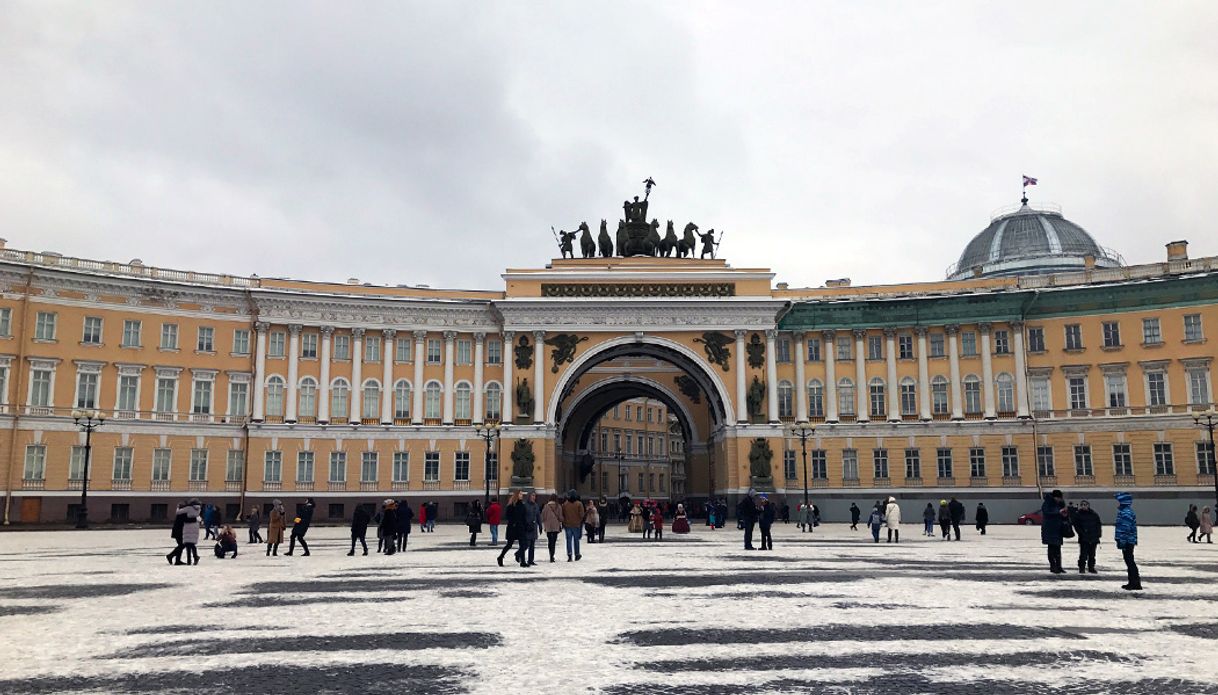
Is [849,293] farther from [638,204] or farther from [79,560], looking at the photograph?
[79,560]

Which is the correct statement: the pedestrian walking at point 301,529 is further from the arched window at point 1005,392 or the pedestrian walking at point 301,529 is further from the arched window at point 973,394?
the arched window at point 1005,392

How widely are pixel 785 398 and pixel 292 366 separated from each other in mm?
31230

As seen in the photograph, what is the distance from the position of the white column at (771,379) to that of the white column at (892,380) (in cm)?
715

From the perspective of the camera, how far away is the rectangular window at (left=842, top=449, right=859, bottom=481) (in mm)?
59594

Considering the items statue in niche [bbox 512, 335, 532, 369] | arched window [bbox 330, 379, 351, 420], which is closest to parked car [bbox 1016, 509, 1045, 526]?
statue in niche [bbox 512, 335, 532, 369]

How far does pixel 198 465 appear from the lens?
55094 mm

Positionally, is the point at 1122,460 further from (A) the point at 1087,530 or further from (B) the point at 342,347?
(B) the point at 342,347

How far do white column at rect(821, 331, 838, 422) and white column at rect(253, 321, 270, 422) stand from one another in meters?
35.2

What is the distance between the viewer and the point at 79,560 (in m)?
26.4

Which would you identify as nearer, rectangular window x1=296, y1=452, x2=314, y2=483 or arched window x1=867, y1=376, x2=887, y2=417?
rectangular window x1=296, y1=452, x2=314, y2=483

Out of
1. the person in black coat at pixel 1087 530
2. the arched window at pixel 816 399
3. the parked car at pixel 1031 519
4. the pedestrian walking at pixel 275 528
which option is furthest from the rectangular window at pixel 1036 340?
the pedestrian walking at pixel 275 528

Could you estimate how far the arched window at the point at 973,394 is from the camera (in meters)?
58.7

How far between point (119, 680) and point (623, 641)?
5727 mm

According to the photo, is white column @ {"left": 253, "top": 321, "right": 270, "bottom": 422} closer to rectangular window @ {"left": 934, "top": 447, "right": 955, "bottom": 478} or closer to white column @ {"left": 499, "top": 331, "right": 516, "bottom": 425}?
white column @ {"left": 499, "top": 331, "right": 516, "bottom": 425}
